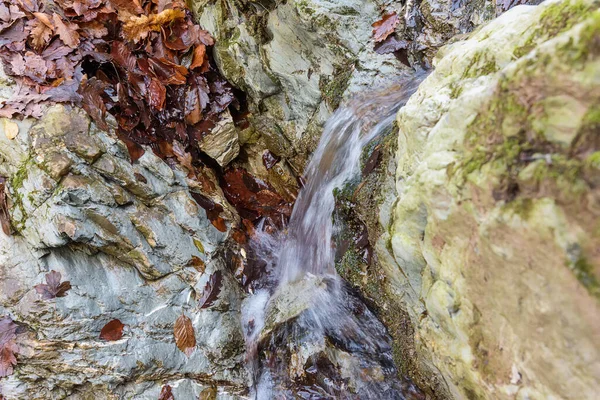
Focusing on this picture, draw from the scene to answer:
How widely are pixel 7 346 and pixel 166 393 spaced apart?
1441mm

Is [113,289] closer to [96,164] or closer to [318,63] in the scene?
[96,164]

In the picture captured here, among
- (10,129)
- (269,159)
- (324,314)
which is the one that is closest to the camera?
(10,129)

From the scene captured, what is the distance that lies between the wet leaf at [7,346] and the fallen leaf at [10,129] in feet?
5.34

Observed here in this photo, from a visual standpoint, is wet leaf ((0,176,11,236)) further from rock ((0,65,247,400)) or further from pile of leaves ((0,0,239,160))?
pile of leaves ((0,0,239,160))

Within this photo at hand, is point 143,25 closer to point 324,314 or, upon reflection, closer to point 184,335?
point 184,335

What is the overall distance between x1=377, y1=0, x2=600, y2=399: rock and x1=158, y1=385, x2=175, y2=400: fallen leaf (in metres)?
2.67

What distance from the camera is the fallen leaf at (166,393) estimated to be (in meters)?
3.53

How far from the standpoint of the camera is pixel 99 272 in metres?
3.54

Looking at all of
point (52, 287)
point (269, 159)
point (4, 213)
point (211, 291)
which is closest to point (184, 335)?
point (211, 291)

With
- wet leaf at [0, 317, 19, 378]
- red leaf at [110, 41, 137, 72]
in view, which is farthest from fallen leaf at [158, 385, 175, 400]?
red leaf at [110, 41, 137, 72]

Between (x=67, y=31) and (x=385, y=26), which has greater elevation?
(x=385, y=26)

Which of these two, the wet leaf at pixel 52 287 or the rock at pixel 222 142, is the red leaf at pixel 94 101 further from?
the wet leaf at pixel 52 287

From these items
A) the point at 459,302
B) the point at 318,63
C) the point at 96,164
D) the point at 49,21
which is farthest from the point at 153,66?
the point at 459,302

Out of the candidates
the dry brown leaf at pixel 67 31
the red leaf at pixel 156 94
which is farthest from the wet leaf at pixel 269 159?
the dry brown leaf at pixel 67 31
